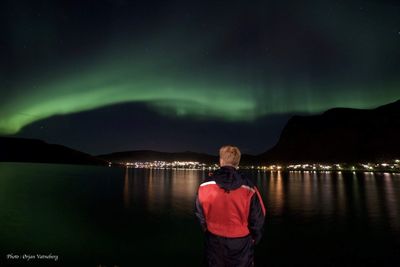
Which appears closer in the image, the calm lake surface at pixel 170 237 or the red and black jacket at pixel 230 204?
the red and black jacket at pixel 230 204

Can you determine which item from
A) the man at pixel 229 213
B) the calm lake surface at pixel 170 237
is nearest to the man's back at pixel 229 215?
the man at pixel 229 213

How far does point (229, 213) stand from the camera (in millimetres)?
4266

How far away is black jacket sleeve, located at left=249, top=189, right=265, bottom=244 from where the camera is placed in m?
4.30

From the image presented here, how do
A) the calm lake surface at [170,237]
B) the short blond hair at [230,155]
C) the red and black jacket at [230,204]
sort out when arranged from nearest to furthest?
the red and black jacket at [230,204]
the short blond hair at [230,155]
the calm lake surface at [170,237]

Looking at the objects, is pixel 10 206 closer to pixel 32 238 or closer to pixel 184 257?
pixel 32 238

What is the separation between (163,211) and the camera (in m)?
35.8

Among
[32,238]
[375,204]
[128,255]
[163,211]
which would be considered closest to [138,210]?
[163,211]

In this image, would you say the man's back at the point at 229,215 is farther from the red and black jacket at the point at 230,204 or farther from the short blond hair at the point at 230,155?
the short blond hair at the point at 230,155

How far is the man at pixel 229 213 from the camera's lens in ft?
13.8

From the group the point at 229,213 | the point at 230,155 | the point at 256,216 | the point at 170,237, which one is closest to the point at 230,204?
the point at 229,213

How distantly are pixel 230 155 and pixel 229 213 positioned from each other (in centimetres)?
84

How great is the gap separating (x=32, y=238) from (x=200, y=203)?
891 inches

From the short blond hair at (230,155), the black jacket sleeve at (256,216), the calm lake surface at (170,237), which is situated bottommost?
the calm lake surface at (170,237)

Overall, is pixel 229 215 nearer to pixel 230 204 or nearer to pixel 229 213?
pixel 229 213
